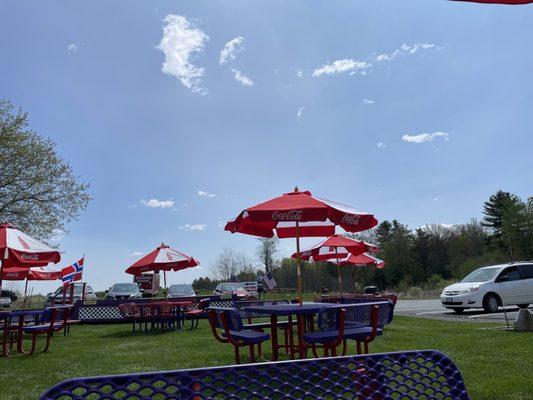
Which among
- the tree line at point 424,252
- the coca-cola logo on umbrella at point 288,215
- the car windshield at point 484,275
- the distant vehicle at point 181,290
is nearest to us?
the coca-cola logo on umbrella at point 288,215

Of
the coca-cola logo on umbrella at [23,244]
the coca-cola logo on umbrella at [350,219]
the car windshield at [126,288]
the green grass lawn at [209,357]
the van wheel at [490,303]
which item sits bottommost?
the green grass lawn at [209,357]

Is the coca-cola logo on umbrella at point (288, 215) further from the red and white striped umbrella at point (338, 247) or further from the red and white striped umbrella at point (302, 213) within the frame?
the red and white striped umbrella at point (338, 247)

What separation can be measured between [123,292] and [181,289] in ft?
11.5

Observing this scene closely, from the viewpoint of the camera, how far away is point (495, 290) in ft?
52.7

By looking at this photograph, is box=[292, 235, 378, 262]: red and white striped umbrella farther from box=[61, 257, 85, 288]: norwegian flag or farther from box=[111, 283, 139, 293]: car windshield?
box=[111, 283, 139, 293]: car windshield

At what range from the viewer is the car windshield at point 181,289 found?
26.4 m

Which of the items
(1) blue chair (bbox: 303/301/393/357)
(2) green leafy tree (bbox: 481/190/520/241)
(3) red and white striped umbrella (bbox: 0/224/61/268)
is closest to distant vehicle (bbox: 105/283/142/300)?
(3) red and white striped umbrella (bbox: 0/224/61/268)

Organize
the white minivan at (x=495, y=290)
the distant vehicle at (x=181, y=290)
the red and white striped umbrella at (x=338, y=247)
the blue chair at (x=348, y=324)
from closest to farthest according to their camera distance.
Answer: the blue chair at (x=348, y=324), the red and white striped umbrella at (x=338, y=247), the white minivan at (x=495, y=290), the distant vehicle at (x=181, y=290)

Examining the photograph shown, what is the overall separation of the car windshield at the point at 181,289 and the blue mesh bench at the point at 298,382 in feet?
82.3

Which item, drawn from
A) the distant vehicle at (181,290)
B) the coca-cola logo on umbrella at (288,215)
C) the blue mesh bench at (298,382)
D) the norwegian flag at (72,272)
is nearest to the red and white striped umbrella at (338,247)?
the coca-cola logo on umbrella at (288,215)

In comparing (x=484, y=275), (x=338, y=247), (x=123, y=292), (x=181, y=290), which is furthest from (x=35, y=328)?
(x=181, y=290)

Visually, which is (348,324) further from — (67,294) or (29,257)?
(67,294)

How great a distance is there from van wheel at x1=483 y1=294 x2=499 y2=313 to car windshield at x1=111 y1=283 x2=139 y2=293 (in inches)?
686

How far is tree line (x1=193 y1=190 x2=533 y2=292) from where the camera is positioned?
5550cm
